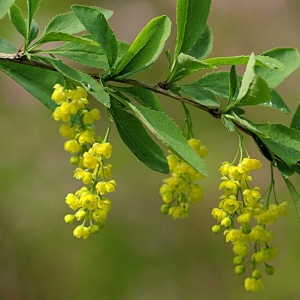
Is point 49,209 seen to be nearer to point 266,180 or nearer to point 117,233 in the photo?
point 117,233

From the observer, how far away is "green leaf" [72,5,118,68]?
2.18 feet

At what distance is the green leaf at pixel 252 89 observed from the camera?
0.57 meters

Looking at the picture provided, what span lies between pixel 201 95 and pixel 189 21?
0.28 feet

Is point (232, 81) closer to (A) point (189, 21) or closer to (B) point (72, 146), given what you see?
(A) point (189, 21)

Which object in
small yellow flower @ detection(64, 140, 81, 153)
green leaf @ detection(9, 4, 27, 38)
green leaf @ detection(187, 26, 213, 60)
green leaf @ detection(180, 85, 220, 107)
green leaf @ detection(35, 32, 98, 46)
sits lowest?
small yellow flower @ detection(64, 140, 81, 153)

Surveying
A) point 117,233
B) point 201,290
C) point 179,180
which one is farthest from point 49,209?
point 179,180

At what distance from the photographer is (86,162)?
2.25 ft

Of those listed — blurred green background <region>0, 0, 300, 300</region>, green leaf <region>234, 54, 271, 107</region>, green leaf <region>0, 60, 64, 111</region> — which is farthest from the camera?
blurred green background <region>0, 0, 300, 300</region>

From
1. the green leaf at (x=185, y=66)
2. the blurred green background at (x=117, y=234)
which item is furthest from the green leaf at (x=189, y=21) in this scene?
the blurred green background at (x=117, y=234)

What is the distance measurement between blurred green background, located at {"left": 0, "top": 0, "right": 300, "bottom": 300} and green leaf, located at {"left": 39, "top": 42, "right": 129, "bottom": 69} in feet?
4.56

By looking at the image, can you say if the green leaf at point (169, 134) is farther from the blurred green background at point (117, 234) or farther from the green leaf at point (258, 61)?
A: the blurred green background at point (117, 234)

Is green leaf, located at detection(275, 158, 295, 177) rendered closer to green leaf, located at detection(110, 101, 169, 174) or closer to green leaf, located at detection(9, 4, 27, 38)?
green leaf, located at detection(110, 101, 169, 174)

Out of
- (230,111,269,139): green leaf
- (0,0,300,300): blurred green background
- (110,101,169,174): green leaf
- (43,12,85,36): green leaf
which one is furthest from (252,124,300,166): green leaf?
(0,0,300,300): blurred green background

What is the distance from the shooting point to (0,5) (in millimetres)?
738
